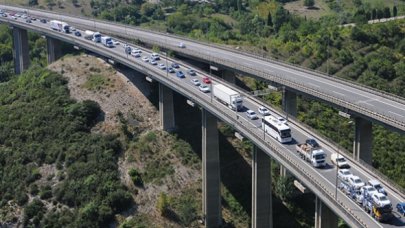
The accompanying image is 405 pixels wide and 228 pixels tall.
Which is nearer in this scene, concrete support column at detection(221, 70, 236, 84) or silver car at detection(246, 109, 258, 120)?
silver car at detection(246, 109, 258, 120)

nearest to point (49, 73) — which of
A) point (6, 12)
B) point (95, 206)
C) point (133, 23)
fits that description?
point (95, 206)

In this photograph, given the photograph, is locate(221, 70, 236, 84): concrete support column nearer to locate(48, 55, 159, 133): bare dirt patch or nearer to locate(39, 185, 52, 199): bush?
locate(48, 55, 159, 133): bare dirt patch

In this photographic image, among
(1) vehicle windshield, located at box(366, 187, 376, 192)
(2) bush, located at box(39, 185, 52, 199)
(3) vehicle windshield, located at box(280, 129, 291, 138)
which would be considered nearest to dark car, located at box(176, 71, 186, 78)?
(2) bush, located at box(39, 185, 52, 199)

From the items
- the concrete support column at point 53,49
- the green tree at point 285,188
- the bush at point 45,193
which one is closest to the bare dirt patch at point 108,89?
the concrete support column at point 53,49

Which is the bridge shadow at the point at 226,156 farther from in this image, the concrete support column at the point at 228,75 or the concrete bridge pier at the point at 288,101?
the concrete support column at the point at 228,75

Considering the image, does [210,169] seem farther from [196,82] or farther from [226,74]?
[226,74]

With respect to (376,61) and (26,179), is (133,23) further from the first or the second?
(26,179)
